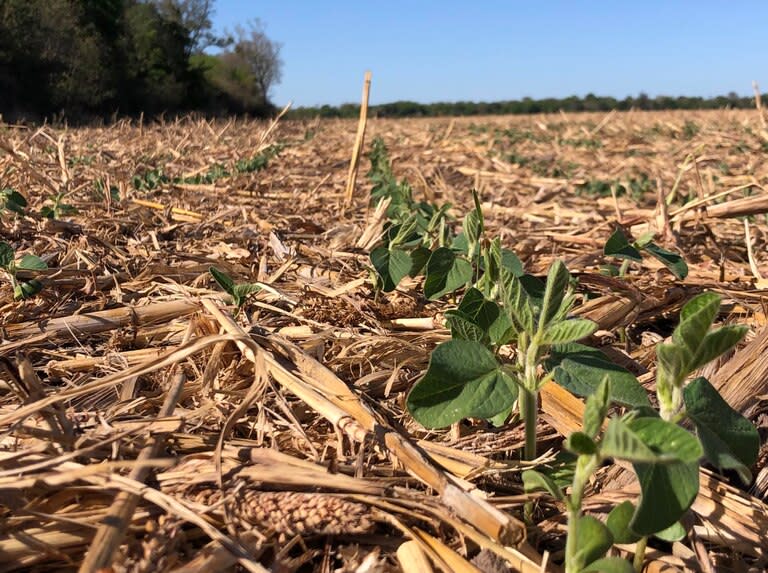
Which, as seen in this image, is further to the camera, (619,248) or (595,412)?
(619,248)

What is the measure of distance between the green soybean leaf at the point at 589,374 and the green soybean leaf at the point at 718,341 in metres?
0.13

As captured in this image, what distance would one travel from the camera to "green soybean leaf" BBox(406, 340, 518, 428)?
820mm

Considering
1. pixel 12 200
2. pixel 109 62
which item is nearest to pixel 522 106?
pixel 109 62

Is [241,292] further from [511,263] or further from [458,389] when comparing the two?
[458,389]

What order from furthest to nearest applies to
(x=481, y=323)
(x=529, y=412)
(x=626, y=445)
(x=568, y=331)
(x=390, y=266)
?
(x=390, y=266) < (x=481, y=323) < (x=529, y=412) < (x=568, y=331) < (x=626, y=445)

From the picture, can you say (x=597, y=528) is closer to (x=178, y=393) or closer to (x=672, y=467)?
(x=672, y=467)

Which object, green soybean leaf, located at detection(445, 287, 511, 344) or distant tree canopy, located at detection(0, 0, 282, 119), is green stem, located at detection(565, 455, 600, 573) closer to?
green soybean leaf, located at detection(445, 287, 511, 344)

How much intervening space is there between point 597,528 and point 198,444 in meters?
0.56

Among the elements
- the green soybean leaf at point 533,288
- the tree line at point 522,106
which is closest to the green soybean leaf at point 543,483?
the green soybean leaf at point 533,288

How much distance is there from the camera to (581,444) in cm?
64

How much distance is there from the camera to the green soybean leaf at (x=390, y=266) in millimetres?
1467

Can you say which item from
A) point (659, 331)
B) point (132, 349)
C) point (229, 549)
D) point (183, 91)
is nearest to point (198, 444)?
point (229, 549)

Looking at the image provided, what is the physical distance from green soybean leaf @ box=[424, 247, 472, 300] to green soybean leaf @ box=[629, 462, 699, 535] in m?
0.77

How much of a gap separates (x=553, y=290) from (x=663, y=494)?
267mm
